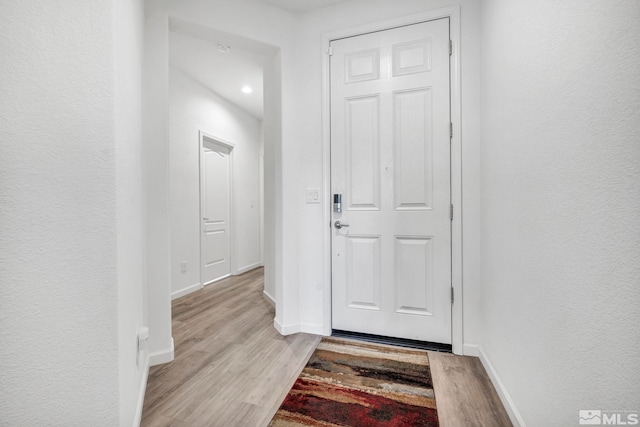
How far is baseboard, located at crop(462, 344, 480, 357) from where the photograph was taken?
182 centimetres

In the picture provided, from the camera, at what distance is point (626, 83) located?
26.1 inches

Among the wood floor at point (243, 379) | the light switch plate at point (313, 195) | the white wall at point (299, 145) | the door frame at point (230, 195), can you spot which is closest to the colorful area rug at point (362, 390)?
the wood floor at point (243, 379)

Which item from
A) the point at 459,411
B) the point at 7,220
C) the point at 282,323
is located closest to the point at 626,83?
the point at 459,411

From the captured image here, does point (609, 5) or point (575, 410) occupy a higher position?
point (609, 5)

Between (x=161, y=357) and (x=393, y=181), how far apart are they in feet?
6.52

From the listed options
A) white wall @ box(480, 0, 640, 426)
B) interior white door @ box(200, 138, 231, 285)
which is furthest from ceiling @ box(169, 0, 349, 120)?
white wall @ box(480, 0, 640, 426)

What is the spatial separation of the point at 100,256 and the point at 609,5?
64.9 inches

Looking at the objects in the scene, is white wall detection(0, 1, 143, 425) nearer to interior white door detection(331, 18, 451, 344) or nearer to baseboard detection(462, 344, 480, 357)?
interior white door detection(331, 18, 451, 344)

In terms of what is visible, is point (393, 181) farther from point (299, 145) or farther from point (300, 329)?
point (300, 329)

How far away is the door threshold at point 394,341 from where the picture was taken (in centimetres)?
192

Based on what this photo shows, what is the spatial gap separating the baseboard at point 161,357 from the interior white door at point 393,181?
117 centimetres

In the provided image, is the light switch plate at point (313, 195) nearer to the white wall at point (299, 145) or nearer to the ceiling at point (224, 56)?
the white wall at point (299, 145)

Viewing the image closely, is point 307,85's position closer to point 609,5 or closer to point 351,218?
point 351,218

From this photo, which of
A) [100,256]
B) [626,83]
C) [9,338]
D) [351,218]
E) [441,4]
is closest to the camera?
[626,83]
